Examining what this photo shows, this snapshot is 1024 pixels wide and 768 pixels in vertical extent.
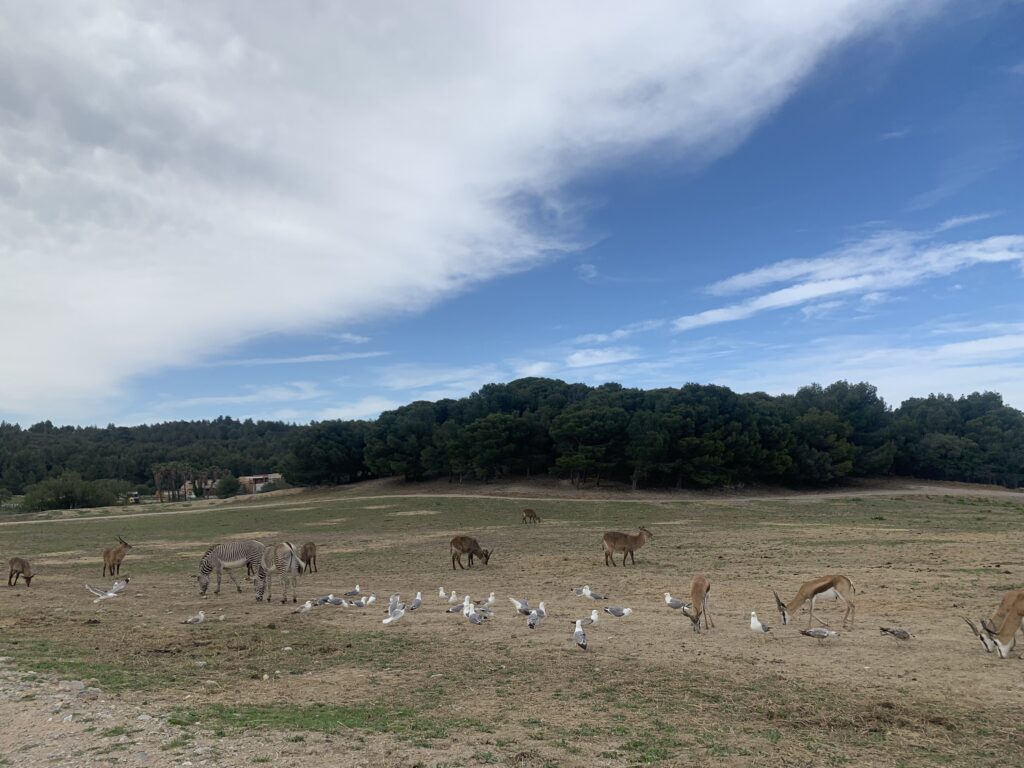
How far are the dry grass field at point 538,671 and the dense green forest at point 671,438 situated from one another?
137 ft

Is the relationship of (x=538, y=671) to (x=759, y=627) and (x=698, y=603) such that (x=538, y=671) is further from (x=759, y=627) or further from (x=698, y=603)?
(x=759, y=627)

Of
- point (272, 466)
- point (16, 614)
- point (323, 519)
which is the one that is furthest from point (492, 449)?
point (272, 466)

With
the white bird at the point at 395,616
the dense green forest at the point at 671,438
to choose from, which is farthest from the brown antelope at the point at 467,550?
the dense green forest at the point at 671,438

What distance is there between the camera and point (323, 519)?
45.6 m

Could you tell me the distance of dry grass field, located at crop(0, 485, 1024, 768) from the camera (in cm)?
680

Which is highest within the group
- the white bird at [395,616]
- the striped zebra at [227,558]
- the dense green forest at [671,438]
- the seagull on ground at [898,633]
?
the dense green forest at [671,438]

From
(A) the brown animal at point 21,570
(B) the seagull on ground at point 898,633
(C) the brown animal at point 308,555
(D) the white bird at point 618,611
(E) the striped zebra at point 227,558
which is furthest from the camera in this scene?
(C) the brown animal at point 308,555

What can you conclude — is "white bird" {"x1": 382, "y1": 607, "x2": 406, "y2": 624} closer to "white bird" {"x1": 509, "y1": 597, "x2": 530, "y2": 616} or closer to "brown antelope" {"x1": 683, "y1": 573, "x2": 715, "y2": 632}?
"white bird" {"x1": 509, "y1": 597, "x2": 530, "y2": 616}

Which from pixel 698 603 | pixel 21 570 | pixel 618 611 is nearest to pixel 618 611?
pixel 618 611

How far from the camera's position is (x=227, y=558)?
58.1 feet

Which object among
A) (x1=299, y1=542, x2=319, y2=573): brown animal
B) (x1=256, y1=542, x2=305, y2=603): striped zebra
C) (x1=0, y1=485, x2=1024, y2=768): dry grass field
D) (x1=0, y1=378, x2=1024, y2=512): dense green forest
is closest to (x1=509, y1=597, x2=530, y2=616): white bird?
(x1=0, y1=485, x2=1024, y2=768): dry grass field

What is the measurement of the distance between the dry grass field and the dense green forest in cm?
4162

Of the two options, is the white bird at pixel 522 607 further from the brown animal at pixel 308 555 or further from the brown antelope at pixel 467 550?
the brown animal at pixel 308 555

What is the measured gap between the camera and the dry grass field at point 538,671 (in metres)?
6.80
